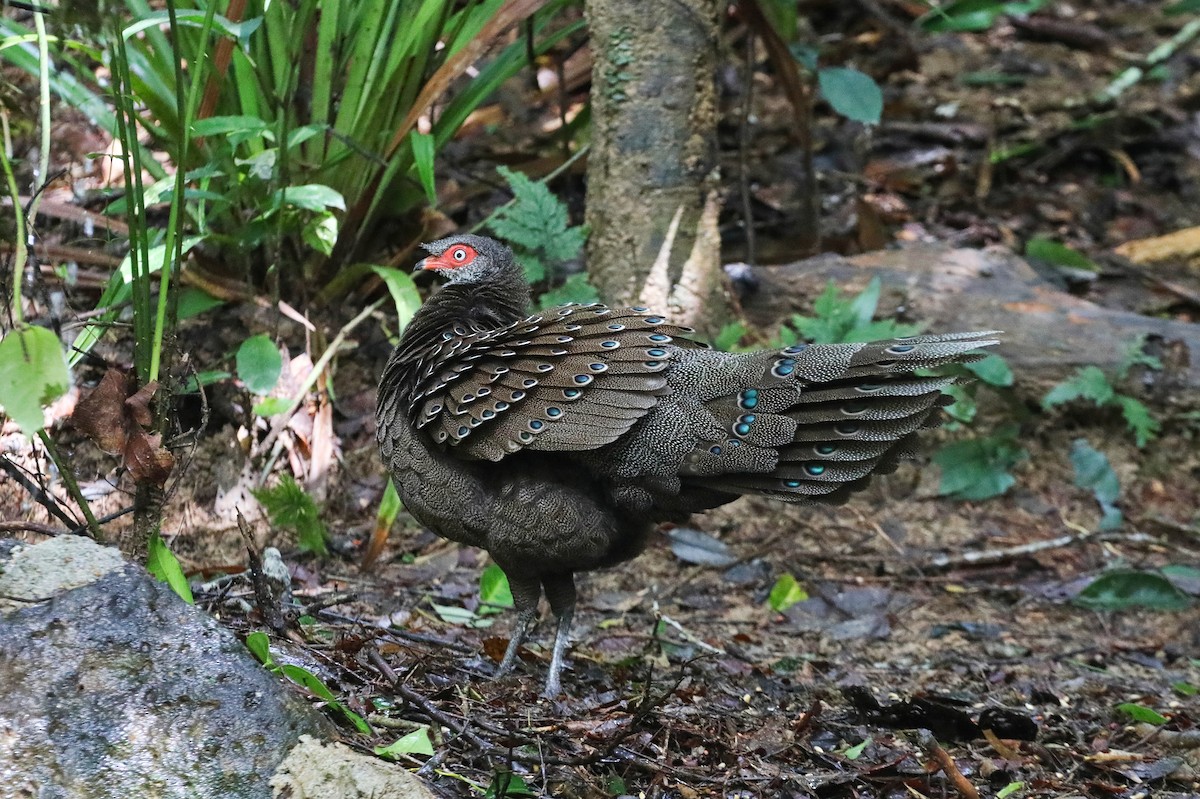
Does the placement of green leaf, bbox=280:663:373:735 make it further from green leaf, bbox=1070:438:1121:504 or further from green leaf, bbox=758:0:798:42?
green leaf, bbox=758:0:798:42

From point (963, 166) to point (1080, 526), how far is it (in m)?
3.40

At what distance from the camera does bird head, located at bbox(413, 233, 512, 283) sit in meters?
4.48

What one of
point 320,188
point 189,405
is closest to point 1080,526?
point 320,188

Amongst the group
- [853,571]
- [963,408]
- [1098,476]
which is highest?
[963,408]

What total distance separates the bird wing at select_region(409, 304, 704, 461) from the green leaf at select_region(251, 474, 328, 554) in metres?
1.18

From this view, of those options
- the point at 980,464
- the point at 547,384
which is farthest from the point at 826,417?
the point at 980,464

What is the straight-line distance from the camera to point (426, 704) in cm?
317

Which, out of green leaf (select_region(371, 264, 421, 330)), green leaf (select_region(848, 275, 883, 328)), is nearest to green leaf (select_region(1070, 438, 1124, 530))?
green leaf (select_region(848, 275, 883, 328))

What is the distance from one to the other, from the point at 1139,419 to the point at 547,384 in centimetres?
342

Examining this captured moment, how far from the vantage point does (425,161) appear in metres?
5.23

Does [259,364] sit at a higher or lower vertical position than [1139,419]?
higher

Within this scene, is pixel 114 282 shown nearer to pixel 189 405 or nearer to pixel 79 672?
pixel 189 405

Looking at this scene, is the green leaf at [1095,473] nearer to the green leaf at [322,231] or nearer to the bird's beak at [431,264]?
the bird's beak at [431,264]

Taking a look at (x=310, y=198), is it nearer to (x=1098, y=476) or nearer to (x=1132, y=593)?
(x=1132, y=593)
